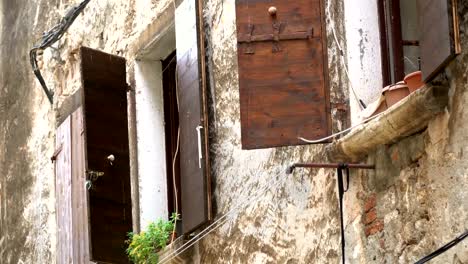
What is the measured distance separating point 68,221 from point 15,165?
271 cm

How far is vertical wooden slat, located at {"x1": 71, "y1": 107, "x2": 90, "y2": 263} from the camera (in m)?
9.16

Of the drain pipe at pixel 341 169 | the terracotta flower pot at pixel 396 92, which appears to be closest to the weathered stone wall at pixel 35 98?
the drain pipe at pixel 341 169

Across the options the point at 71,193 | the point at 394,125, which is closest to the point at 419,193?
the point at 394,125

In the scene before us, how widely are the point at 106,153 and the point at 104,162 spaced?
8 centimetres

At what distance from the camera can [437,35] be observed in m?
5.46

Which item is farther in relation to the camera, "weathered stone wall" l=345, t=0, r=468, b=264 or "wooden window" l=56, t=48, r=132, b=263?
"wooden window" l=56, t=48, r=132, b=263

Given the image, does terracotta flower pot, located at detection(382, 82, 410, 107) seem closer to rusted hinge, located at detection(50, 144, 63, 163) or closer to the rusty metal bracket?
the rusty metal bracket

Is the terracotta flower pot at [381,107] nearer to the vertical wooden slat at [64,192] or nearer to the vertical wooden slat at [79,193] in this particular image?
the vertical wooden slat at [79,193]

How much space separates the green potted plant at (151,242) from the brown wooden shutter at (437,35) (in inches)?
124

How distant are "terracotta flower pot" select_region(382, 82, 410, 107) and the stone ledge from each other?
0.15 m

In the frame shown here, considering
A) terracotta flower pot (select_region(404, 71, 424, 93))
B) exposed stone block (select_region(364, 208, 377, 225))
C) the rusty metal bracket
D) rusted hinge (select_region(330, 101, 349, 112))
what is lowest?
exposed stone block (select_region(364, 208, 377, 225))

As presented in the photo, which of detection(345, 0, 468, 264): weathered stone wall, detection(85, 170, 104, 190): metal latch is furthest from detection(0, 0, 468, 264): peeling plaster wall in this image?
detection(85, 170, 104, 190): metal latch

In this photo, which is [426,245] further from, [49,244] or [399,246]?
[49,244]

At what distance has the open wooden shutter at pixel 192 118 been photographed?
308 inches
